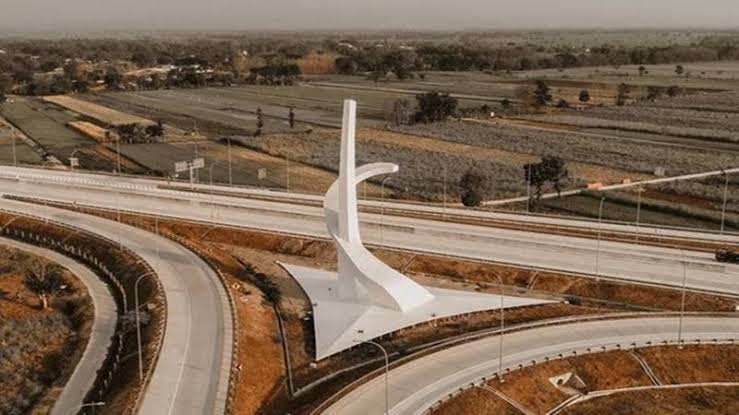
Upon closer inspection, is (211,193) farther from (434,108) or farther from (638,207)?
(434,108)

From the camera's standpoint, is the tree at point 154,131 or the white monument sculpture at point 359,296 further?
the tree at point 154,131

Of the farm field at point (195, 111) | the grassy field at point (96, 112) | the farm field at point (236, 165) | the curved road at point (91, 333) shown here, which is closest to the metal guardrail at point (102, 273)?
the curved road at point (91, 333)

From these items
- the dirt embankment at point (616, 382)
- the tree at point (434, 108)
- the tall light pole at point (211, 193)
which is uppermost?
the tree at point (434, 108)

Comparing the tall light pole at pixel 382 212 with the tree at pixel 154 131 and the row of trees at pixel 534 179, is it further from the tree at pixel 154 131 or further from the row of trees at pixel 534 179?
the tree at pixel 154 131

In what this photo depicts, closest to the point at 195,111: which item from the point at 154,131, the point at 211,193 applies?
the point at 154,131

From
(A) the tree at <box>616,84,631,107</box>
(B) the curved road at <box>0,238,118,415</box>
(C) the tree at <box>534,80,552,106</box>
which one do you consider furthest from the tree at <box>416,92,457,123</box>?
(B) the curved road at <box>0,238,118,415</box>
